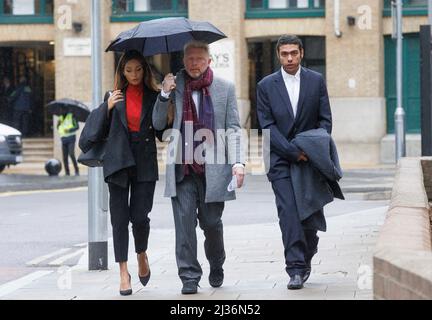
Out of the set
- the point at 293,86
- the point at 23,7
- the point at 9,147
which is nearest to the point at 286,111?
the point at 293,86

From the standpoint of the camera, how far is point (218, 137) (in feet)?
28.8

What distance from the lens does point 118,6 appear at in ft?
122

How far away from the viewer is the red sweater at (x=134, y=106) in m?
8.88

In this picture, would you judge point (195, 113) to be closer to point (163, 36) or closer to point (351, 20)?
point (163, 36)

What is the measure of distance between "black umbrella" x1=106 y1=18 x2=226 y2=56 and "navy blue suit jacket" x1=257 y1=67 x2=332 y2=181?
2.07 ft

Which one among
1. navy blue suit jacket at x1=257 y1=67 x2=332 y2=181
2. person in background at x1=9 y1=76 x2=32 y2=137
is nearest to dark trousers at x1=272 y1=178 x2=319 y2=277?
navy blue suit jacket at x1=257 y1=67 x2=332 y2=181

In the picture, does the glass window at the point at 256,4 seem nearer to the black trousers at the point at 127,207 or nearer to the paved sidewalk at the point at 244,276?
the paved sidewalk at the point at 244,276

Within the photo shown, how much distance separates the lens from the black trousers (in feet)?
29.0

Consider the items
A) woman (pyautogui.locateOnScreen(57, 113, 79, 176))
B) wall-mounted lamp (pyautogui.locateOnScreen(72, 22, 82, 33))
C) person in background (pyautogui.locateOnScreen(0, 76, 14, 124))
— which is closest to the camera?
woman (pyautogui.locateOnScreen(57, 113, 79, 176))

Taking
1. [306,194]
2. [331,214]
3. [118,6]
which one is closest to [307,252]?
[306,194]

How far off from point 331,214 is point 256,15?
1940cm

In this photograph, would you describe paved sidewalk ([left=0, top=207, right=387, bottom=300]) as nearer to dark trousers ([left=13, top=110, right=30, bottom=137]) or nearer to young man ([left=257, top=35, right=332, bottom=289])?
young man ([left=257, top=35, right=332, bottom=289])

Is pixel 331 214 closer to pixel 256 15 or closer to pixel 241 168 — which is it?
pixel 241 168

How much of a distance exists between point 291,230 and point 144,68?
171 centimetres
